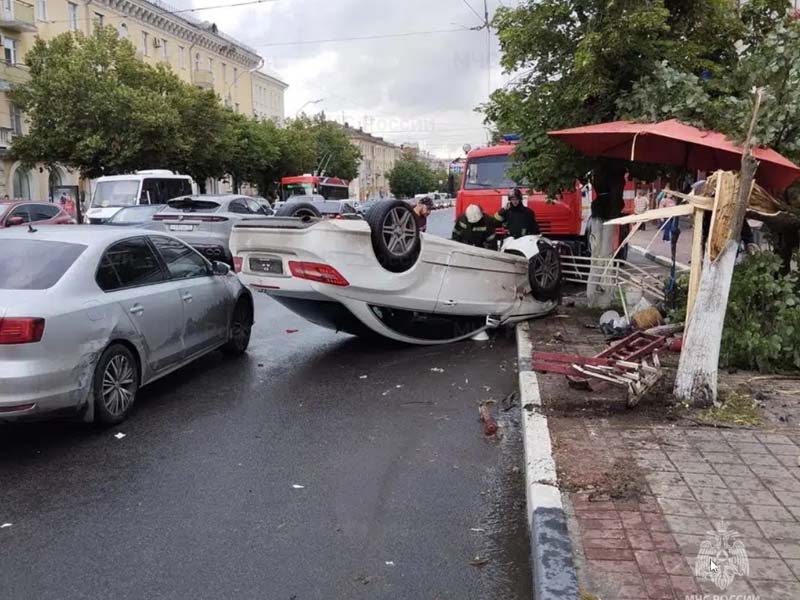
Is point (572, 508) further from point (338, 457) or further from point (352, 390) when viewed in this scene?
point (352, 390)

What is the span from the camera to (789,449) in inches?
190

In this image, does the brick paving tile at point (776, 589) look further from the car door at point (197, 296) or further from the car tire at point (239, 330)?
the car tire at point (239, 330)

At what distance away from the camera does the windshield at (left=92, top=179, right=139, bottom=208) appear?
2269 cm

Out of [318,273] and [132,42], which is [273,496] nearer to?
[318,273]

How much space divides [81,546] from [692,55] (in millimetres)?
8083

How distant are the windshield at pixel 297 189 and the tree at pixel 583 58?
125 ft

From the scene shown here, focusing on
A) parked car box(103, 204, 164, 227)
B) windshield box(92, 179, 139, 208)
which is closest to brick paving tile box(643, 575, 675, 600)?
parked car box(103, 204, 164, 227)

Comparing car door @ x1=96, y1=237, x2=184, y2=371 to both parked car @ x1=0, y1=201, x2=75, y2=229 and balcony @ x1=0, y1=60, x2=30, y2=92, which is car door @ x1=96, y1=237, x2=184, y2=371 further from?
balcony @ x1=0, y1=60, x2=30, y2=92

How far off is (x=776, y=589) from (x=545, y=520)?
3.53ft

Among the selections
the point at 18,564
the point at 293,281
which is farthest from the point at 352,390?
the point at 18,564

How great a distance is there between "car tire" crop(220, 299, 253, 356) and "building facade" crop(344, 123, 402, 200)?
100940 millimetres

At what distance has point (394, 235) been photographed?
7.51 m

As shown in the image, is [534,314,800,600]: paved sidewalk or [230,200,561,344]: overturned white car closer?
[534,314,800,600]: paved sidewalk

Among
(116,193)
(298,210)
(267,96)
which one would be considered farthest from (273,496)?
(267,96)
